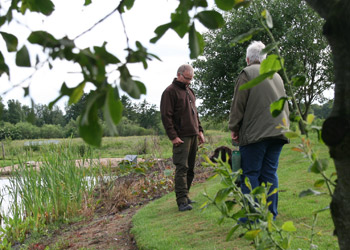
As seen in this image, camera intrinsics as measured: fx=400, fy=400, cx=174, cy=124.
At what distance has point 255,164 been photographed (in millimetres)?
3787

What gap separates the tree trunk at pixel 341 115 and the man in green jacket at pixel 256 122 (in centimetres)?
264

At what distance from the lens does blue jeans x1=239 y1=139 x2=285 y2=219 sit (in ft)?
12.4

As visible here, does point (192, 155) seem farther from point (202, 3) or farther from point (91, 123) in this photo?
point (91, 123)

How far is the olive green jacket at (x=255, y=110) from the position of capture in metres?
3.71

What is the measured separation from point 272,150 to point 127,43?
126 inches

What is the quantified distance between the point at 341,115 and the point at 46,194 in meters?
5.72

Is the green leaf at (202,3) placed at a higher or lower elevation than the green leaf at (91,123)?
higher

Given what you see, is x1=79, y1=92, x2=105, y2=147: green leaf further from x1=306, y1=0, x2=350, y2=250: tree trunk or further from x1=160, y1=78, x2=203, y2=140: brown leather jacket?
x1=160, y1=78, x2=203, y2=140: brown leather jacket

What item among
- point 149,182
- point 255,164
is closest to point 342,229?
point 255,164

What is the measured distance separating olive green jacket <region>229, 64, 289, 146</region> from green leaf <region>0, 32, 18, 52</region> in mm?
2778

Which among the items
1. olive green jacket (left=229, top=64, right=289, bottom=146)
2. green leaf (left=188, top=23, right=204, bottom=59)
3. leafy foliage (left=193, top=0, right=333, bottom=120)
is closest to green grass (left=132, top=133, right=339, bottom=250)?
olive green jacket (left=229, top=64, right=289, bottom=146)


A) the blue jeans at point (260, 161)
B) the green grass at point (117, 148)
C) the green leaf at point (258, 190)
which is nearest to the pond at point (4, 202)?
the green grass at point (117, 148)

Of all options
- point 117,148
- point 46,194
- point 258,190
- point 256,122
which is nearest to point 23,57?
point 258,190

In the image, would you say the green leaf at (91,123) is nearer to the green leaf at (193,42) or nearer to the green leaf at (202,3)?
the green leaf at (193,42)
